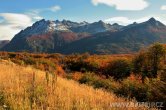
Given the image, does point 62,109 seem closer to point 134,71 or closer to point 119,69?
point 134,71

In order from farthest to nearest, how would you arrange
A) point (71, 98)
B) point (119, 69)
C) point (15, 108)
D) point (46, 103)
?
Result: point (119, 69)
point (71, 98)
point (46, 103)
point (15, 108)

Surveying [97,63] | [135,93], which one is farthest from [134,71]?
[135,93]

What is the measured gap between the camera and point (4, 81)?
11.6 metres

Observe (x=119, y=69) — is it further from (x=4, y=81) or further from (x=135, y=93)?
(x=4, y=81)

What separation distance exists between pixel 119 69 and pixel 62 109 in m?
56.1

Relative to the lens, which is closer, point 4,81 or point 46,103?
point 46,103

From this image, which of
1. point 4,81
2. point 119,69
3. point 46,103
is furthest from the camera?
point 119,69

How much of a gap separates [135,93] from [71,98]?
7.55 metres

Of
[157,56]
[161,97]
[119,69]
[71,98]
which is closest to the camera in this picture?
[71,98]

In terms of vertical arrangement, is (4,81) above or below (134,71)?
above

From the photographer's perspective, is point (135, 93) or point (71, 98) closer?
point (71, 98)

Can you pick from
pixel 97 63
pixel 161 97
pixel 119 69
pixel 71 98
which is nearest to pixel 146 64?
pixel 119 69

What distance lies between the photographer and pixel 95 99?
10.3 m

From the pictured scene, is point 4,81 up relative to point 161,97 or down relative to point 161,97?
up
